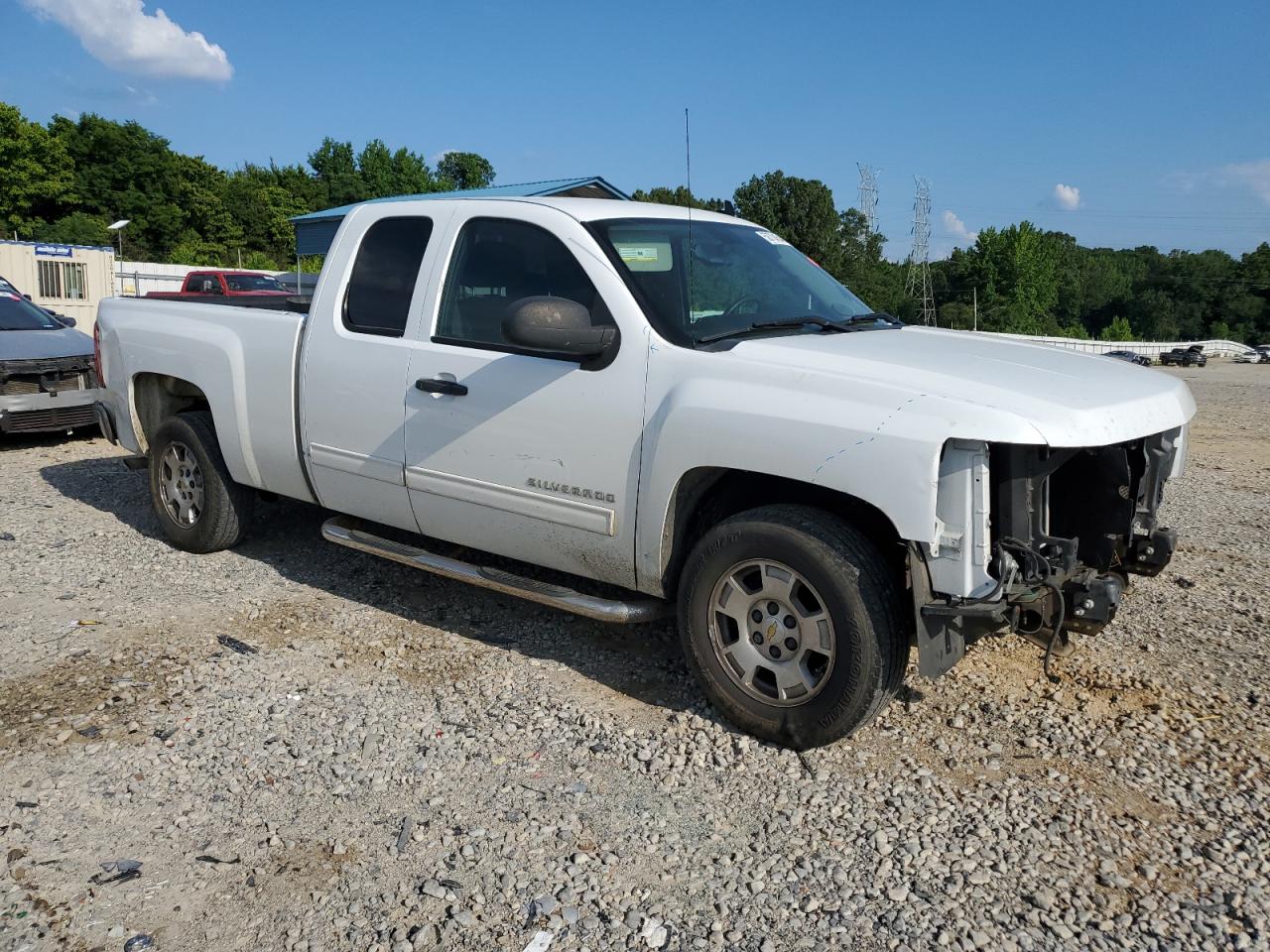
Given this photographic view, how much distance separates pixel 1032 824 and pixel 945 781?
34cm

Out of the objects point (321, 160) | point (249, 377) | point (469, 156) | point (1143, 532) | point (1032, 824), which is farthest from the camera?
point (469, 156)

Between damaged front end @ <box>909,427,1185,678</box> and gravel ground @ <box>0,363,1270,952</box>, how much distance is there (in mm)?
543

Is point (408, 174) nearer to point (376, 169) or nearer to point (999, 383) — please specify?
point (376, 169)

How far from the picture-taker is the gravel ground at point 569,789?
281 centimetres

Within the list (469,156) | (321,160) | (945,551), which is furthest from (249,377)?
(469,156)

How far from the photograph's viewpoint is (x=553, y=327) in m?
3.80

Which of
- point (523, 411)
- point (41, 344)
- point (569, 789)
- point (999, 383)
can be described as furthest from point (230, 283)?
point (999, 383)

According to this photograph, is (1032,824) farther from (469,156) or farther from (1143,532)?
(469,156)

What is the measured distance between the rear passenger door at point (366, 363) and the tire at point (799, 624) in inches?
67.7

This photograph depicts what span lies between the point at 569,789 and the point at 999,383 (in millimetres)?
2055

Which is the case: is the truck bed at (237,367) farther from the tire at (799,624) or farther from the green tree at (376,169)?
the green tree at (376,169)

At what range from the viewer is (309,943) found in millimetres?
2695

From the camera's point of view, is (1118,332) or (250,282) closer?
(250,282)

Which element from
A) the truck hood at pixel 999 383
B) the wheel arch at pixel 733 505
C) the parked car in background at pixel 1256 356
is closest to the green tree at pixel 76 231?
the wheel arch at pixel 733 505
